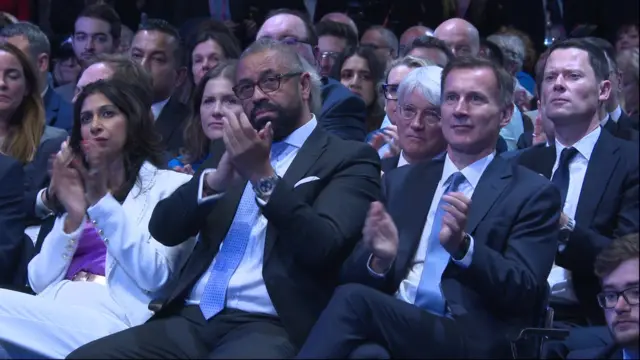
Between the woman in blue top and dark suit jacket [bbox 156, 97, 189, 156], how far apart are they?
27 cm

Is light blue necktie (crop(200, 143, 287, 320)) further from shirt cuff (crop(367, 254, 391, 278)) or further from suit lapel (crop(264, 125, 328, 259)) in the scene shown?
shirt cuff (crop(367, 254, 391, 278))

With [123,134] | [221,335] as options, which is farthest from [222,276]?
[123,134]

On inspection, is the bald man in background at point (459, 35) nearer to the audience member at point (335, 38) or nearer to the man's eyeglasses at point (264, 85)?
the audience member at point (335, 38)

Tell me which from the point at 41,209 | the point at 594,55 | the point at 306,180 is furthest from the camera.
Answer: the point at 41,209

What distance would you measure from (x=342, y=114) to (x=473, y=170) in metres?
1.19

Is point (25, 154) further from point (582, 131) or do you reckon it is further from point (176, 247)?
point (582, 131)

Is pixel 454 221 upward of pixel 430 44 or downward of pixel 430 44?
downward

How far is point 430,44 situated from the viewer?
16.4ft

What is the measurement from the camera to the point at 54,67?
664 cm

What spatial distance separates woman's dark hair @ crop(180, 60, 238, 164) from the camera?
455cm

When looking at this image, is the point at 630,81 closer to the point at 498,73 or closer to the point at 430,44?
the point at 498,73

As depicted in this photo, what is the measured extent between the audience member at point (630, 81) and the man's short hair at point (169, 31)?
223 cm

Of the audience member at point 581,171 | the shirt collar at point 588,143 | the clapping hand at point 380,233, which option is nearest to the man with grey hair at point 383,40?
the audience member at point 581,171

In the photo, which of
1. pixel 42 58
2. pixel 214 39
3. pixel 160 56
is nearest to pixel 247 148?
pixel 214 39
